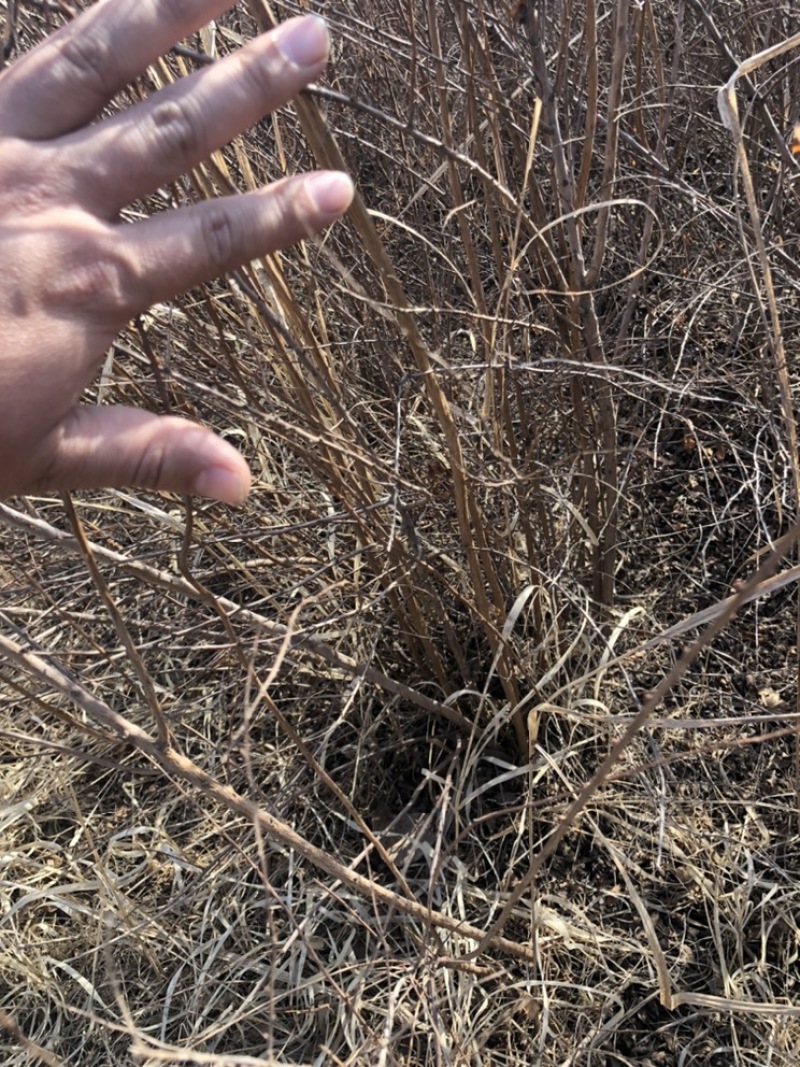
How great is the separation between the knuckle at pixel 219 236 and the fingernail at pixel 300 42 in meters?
0.13

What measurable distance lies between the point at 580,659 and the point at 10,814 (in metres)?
1.07

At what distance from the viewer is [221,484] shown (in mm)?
704

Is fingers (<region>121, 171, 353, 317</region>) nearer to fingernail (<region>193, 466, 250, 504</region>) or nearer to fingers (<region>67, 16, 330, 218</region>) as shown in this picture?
fingers (<region>67, 16, 330, 218</region>)

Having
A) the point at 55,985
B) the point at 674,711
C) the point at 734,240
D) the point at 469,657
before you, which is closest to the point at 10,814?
the point at 55,985

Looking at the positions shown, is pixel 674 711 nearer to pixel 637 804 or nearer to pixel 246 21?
pixel 637 804

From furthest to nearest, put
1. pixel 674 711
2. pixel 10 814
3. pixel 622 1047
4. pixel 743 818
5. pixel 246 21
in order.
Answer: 1. pixel 246 21
2. pixel 10 814
3. pixel 674 711
4. pixel 743 818
5. pixel 622 1047

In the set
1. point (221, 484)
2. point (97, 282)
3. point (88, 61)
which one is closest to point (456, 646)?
point (221, 484)

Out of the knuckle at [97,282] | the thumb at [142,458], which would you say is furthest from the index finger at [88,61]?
the thumb at [142,458]

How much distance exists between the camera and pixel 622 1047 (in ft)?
3.79

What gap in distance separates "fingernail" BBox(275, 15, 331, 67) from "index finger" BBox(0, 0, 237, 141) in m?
0.07

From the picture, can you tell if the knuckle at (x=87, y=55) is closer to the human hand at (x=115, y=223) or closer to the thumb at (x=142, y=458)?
the human hand at (x=115, y=223)

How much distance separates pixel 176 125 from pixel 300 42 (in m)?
0.12

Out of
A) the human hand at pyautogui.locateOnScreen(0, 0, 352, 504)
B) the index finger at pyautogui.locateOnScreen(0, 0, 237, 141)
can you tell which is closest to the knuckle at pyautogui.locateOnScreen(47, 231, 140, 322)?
the human hand at pyautogui.locateOnScreen(0, 0, 352, 504)

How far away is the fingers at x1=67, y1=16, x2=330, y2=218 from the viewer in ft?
2.30
